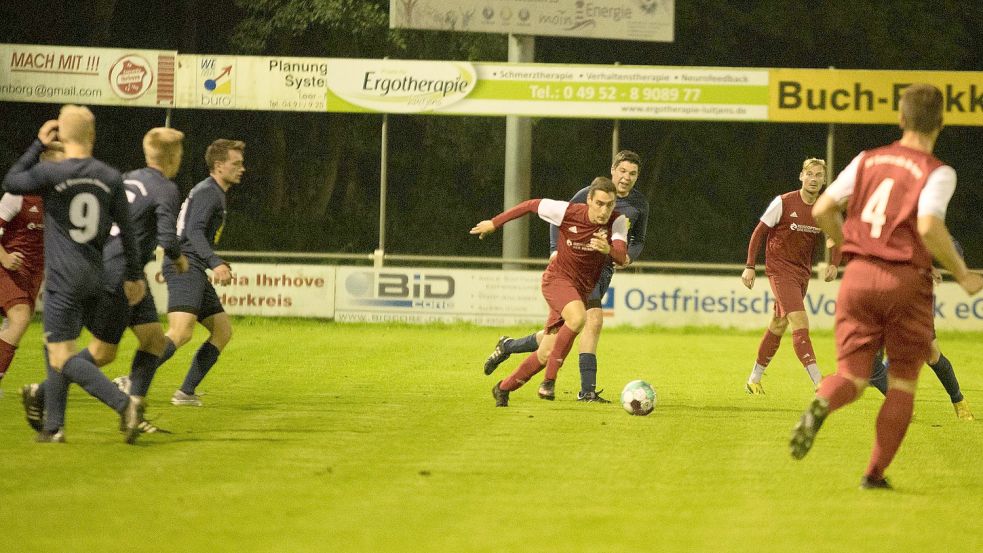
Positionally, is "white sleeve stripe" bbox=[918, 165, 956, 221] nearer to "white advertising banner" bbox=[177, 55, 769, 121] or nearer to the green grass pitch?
the green grass pitch

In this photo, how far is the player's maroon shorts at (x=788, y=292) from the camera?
41.2 feet

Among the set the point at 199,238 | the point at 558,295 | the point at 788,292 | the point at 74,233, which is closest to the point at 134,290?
the point at 74,233

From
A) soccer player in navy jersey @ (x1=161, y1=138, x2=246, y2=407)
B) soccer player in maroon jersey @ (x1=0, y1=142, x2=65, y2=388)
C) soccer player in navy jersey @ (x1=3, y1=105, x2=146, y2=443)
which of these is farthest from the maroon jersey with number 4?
soccer player in maroon jersey @ (x1=0, y1=142, x2=65, y2=388)

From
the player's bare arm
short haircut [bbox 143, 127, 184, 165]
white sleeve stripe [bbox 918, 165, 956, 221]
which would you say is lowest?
the player's bare arm

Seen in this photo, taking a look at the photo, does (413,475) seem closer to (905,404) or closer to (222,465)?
(222,465)

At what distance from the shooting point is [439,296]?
2370 centimetres

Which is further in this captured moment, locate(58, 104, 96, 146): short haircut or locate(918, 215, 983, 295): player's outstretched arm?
locate(58, 104, 96, 146): short haircut

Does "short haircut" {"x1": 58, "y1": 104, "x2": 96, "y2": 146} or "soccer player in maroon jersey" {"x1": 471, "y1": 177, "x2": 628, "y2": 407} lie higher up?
"short haircut" {"x1": 58, "y1": 104, "x2": 96, "y2": 146}

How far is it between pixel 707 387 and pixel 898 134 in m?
27.7

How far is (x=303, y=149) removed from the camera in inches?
1487

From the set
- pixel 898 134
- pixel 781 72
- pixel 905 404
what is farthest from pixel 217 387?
pixel 898 134

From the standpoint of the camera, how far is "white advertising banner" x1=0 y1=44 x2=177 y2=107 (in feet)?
81.3

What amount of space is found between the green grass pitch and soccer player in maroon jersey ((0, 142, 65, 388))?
53cm

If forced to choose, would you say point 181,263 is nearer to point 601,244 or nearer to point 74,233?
point 74,233
